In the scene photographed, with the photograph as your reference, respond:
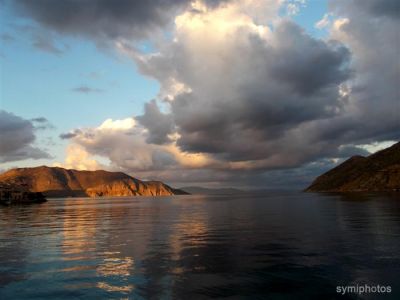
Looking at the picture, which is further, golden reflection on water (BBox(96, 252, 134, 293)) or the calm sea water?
golden reflection on water (BBox(96, 252, 134, 293))

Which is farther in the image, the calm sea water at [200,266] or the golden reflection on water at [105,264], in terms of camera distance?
the golden reflection on water at [105,264]

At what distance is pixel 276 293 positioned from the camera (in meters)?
27.0

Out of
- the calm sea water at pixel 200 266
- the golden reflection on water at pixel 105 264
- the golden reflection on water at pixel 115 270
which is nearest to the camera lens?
the calm sea water at pixel 200 266

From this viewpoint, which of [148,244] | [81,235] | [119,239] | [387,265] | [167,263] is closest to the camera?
[387,265]

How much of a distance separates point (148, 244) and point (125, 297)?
1008 inches

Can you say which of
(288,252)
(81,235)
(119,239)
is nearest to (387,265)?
(288,252)

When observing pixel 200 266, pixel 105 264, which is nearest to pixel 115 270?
pixel 105 264

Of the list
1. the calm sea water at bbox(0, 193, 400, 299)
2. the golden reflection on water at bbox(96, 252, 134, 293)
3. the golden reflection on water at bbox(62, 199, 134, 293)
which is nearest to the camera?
the calm sea water at bbox(0, 193, 400, 299)

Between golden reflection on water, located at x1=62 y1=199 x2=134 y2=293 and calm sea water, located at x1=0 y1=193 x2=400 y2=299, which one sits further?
golden reflection on water, located at x1=62 y1=199 x2=134 y2=293

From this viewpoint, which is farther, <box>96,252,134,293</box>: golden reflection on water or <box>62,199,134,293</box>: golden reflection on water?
<box>62,199,134,293</box>: golden reflection on water

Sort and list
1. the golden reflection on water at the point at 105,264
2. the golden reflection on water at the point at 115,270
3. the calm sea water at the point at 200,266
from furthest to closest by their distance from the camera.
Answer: the golden reflection on water at the point at 105,264 < the golden reflection on water at the point at 115,270 < the calm sea water at the point at 200,266

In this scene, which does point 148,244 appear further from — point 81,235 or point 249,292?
point 249,292

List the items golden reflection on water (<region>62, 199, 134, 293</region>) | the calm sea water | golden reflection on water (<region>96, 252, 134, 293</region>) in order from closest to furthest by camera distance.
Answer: the calm sea water < golden reflection on water (<region>96, 252, 134, 293</region>) < golden reflection on water (<region>62, 199, 134, 293</region>)

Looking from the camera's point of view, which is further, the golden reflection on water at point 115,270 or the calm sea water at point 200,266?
the golden reflection on water at point 115,270
